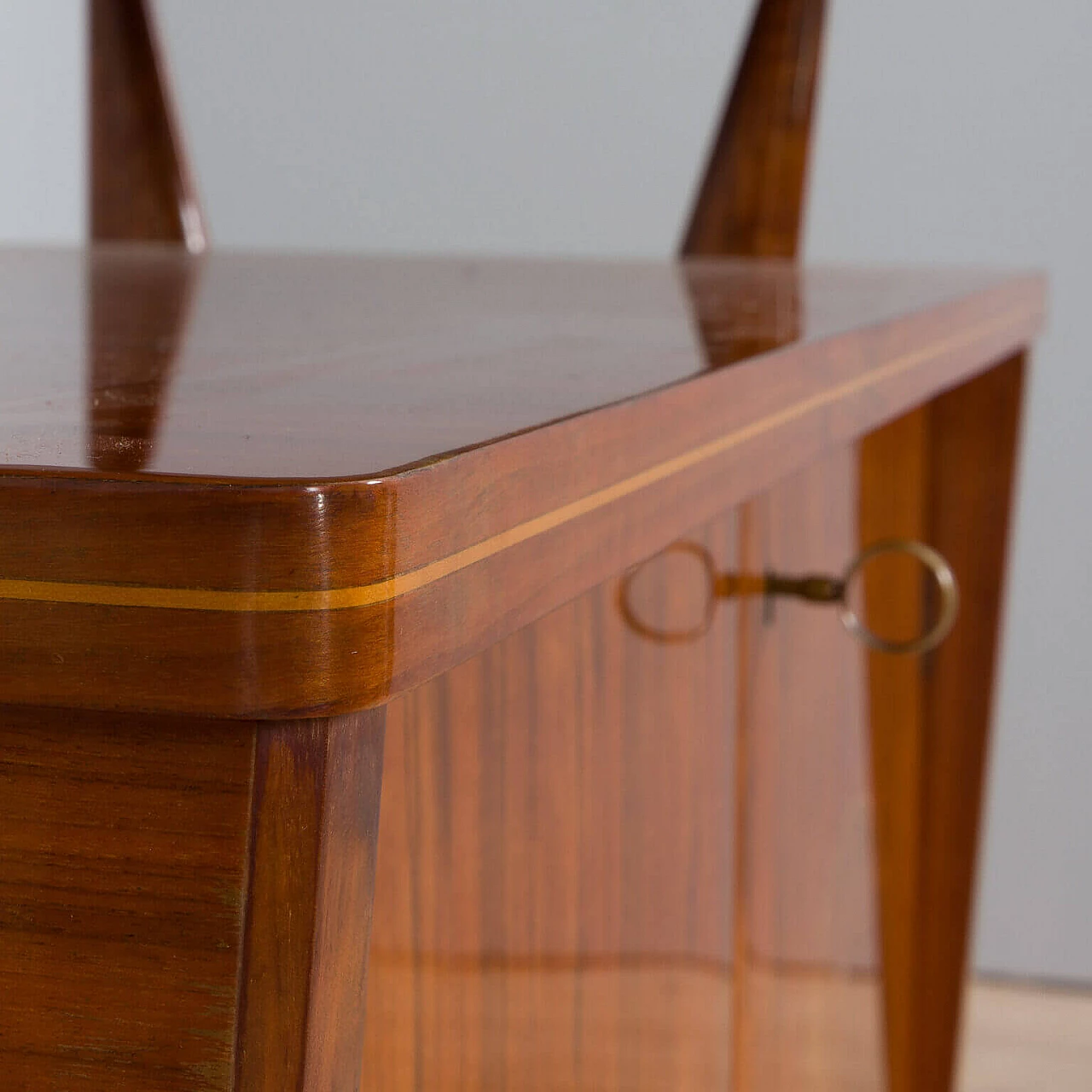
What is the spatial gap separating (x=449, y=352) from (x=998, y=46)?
1.24 metres

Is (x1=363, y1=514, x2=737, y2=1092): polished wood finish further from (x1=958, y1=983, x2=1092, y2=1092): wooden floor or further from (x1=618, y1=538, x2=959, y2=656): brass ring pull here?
(x1=958, y1=983, x2=1092, y2=1092): wooden floor

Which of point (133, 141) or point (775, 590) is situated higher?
point (133, 141)

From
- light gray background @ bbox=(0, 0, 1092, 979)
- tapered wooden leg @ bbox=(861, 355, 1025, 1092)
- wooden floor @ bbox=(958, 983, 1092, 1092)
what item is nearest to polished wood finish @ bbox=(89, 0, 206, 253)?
tapered wooden leg @ bbox=(861, 355, 1025, 1092)

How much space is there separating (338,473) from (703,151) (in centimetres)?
130

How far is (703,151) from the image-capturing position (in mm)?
1430

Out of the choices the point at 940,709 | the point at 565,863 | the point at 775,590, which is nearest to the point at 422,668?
the point at 565,863

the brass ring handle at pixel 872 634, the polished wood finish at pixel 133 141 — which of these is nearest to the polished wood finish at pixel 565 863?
the brass ring handle at pixel 872 634

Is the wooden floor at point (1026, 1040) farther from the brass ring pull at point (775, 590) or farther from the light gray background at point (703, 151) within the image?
the brass ring pull at point (775, 590)

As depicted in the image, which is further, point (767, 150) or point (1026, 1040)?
point (1026, 1040)

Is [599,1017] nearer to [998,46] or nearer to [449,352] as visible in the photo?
[449,352]

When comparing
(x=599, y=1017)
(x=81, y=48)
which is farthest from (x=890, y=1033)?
(x=81, y=48)

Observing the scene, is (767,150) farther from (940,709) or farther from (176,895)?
(176,895)

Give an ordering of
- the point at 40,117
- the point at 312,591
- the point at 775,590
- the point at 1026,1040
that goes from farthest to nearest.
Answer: the point at 1026,1040 → the point at 40,117 → the point at 775,590 → the point at 312,591

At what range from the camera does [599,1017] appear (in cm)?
39
